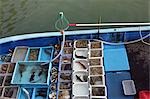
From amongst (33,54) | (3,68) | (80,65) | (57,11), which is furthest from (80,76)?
(57,11)

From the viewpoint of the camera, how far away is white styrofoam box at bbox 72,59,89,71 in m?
3.67

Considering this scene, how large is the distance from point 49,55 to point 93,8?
2.24m

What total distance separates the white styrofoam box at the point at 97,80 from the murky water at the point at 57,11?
2.11m

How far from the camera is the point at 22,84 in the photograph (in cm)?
345

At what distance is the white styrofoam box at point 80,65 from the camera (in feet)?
12.0

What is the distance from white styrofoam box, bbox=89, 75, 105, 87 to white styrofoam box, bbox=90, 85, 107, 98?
6 cm

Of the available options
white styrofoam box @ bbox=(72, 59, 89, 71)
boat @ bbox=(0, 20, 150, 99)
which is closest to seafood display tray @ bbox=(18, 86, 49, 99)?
boat @ bbox=(0, 20, 150, 99)

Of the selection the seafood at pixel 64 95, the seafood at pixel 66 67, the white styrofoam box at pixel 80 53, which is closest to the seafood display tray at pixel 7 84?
the seafood at pixel 64 95

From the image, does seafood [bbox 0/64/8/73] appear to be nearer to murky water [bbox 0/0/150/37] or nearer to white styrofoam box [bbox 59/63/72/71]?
white styrofoam box [bbox 59/63/72/71]

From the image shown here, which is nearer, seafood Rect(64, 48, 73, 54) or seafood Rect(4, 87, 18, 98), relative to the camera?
seafood Rect(4, 87, 18, 98)

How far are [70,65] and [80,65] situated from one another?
135mm

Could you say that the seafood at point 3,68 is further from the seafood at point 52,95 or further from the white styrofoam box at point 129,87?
the white styrofoam box at point 129,87

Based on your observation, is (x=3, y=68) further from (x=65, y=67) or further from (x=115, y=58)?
(x=115, y=58)

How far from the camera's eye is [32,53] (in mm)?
3955
